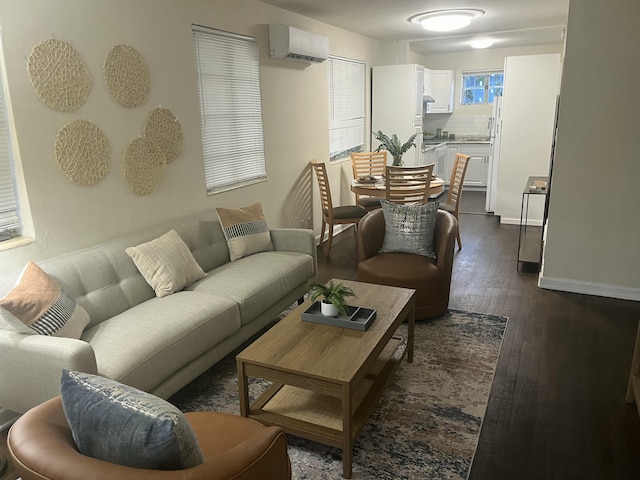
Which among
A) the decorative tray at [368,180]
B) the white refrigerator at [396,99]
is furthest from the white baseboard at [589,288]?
the white refrigerator at [396,99]

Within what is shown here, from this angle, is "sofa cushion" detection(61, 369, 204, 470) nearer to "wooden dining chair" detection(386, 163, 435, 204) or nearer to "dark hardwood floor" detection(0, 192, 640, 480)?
"dark hardwood floor" detection(0, 192, 640, 480)

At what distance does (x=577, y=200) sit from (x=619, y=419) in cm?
204

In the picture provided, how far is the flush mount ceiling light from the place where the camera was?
16.9 ft

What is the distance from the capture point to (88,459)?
1.26m

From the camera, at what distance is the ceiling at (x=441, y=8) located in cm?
468

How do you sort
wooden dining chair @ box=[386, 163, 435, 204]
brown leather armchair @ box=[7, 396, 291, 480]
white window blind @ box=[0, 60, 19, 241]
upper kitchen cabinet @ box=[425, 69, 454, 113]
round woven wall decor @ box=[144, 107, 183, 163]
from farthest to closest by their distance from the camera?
upper kitchen cabinet @ box=[425, 69, 454, 113], wooden dining chair @ box=[386, 163, 435, 204], round woven wall decor @ box=[144, 107, 183, 163], white window blind @ box=[0, 60, 19, 241], brown leather armchair @ box=[7, 396, 291, 480]

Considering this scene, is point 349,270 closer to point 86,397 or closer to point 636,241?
point 636,241

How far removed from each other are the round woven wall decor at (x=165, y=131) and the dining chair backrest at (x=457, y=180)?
9.63 ft

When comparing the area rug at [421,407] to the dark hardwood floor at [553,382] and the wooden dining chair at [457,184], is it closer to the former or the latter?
the dark hardwood floor at [553,382]

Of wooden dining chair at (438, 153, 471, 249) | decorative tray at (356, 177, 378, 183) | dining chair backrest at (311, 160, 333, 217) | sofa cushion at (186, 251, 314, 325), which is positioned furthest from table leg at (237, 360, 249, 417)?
decorative tray at (356, 177, 378, 183)

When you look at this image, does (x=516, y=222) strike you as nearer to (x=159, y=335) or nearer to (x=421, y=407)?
(x=421, y=407)

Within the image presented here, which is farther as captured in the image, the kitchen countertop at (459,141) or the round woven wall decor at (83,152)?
the kitchen countertop at (459,141)

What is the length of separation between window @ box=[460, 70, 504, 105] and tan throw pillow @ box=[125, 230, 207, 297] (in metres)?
7.46

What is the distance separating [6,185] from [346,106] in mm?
4524
